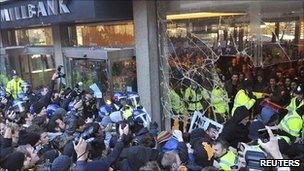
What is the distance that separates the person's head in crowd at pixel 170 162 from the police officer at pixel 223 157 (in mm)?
541

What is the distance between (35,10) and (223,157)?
24.4 feet

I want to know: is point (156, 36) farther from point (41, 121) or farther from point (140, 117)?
point (41, 121)

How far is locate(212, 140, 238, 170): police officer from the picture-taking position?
4.95 m

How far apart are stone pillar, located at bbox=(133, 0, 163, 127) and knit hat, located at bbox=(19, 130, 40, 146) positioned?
3725 millimetres

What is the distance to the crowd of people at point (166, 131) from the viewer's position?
15.6 ft

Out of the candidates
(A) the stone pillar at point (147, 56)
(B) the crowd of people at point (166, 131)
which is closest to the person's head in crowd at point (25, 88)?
(B) the crowd of people at point (166, 131)

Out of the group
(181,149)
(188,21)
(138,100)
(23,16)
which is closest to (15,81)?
(23,16)

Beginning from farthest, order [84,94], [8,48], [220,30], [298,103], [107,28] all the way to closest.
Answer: [8,48]
[107,28]
[84,94]
[220,30]
[298,103]

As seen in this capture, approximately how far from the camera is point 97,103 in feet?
28.9

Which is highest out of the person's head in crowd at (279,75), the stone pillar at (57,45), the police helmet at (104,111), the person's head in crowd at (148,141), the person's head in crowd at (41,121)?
the stone pillar at (57,45)

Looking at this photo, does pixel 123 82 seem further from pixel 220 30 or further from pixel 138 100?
pixel 220 30

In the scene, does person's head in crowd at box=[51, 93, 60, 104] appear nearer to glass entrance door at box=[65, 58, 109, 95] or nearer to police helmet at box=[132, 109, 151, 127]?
glass entrance door at box=[65, 58, 109, 95]

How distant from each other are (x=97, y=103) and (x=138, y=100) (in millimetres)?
891

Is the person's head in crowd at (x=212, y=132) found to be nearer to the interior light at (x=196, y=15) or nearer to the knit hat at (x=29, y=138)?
the interior light at (x=196, y=15)
